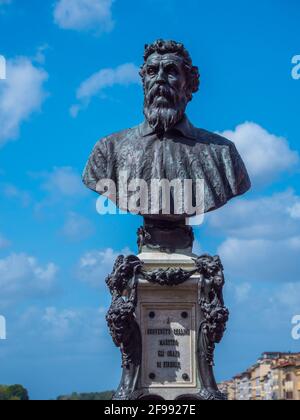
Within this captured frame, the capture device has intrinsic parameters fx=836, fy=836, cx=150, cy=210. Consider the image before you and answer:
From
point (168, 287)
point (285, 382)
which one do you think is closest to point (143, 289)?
point (168, 287)

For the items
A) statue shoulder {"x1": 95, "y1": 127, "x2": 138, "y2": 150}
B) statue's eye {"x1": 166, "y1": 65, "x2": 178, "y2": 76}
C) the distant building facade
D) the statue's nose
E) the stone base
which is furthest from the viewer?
the distant building facade

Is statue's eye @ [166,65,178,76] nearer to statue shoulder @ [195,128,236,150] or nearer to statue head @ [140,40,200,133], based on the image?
statue head @ [140,40,200,133]

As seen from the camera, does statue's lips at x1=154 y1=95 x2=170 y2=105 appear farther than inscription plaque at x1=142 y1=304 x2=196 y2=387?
Yes

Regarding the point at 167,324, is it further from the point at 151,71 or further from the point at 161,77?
the point at 151,71

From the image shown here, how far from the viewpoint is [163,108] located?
15.4 metres

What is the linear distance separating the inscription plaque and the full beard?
3409mm

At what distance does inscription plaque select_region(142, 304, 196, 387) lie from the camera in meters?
14.3

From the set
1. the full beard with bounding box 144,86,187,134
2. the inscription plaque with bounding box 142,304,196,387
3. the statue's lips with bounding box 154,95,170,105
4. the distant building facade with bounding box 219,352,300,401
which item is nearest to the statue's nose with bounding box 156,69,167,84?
the full beard with bounding box 144,86,187,134

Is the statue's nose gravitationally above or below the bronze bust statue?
above

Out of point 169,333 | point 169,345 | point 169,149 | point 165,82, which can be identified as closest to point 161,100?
point 165,82

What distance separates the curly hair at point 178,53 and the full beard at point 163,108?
0.56 metres

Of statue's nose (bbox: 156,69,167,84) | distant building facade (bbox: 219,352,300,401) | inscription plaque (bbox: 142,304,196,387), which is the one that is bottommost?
inscription plaque (bbox: 142,304,196,387)

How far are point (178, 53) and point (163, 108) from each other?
1.09 metres

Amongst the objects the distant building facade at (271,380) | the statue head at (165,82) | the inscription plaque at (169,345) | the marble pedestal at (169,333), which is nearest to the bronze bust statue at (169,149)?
the statue head at (165,82)
